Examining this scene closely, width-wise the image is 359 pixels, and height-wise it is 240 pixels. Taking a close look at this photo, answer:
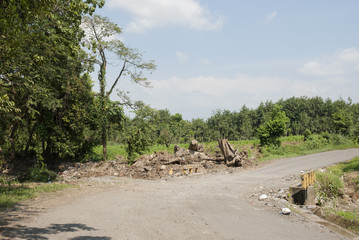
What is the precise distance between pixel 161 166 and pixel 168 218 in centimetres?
1180

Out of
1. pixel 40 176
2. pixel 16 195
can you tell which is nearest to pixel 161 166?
pixel 40 176

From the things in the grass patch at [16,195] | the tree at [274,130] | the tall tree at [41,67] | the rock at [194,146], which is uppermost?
the tall tree at [41,67]

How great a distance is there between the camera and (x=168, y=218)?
802 centimetres

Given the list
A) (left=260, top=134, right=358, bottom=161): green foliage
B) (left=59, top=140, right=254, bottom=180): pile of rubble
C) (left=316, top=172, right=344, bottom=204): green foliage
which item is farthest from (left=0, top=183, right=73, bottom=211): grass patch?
(left=260, top=134, right=358, bottom=161): green foliage

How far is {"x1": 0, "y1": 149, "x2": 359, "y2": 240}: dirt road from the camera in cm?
647

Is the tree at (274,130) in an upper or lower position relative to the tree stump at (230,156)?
upper

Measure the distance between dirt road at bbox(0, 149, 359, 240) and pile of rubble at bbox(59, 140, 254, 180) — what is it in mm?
6367

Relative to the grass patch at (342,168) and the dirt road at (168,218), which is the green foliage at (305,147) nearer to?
the grass patch at (342,168)

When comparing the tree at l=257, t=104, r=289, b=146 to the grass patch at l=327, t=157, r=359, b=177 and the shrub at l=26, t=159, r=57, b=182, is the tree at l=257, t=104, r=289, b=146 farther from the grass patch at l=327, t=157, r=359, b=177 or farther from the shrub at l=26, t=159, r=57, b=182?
the shrub at l=26, t=159, r=57, b=182

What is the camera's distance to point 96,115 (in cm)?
2316

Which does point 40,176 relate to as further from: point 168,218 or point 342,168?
point 342,168

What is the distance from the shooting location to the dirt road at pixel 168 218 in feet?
21.2

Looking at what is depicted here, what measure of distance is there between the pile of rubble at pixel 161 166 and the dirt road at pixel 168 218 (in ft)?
20.9

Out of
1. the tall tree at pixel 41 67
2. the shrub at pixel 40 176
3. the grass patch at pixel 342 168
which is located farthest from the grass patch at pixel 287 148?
the grass patch at pixel 342 168
